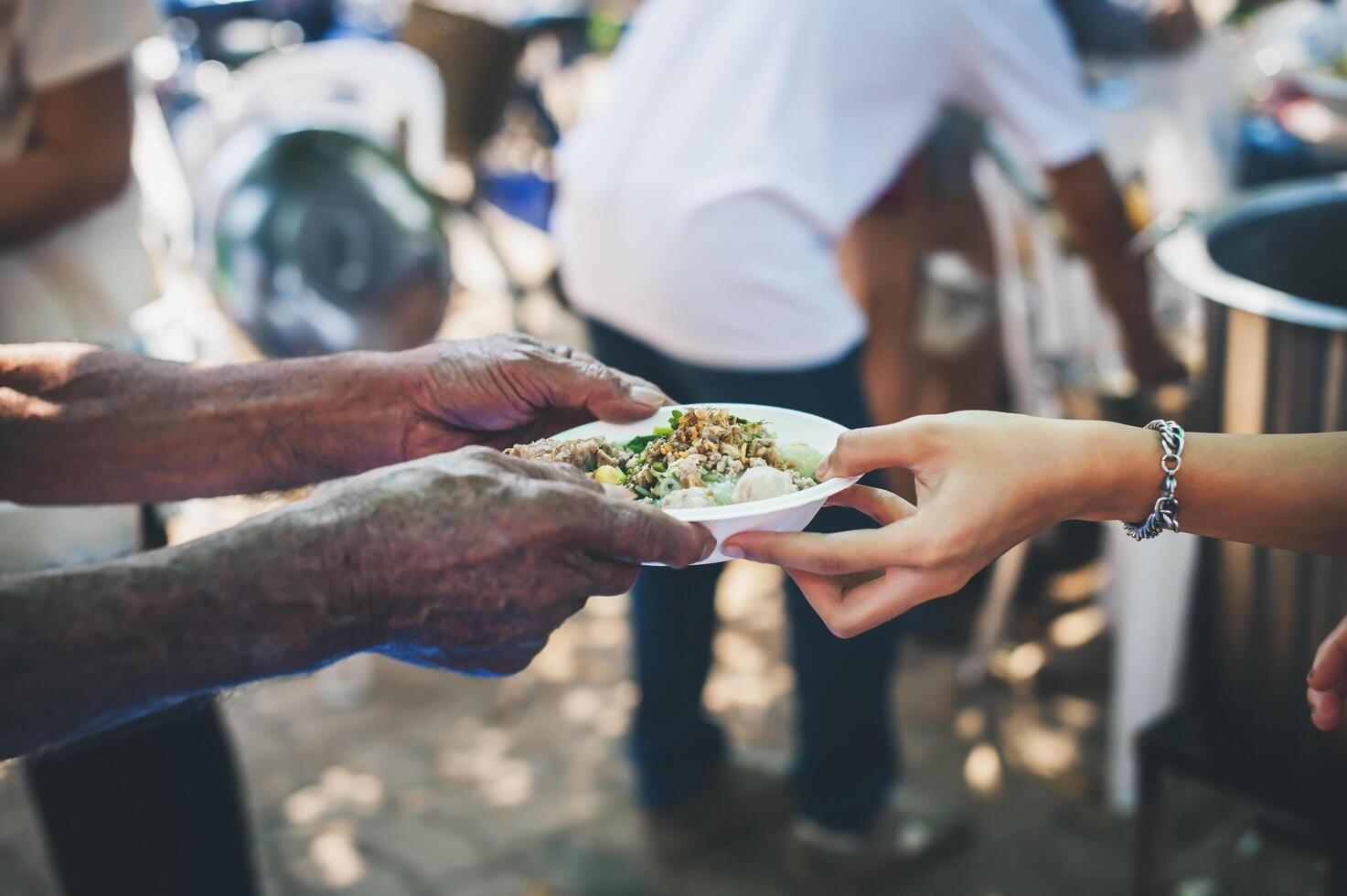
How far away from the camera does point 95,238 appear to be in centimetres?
208

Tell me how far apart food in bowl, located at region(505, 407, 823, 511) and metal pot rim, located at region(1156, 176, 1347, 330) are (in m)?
0.92

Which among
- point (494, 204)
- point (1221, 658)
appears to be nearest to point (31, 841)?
point (1221, 658)

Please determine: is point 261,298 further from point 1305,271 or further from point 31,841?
point 1305,271

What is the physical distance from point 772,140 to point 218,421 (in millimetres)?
1182

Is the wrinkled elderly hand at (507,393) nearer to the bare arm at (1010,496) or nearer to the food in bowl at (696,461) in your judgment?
the food in bowl at (696,461)

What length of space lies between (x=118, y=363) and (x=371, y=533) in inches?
30.6

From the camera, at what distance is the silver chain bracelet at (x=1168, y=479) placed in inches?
51.3

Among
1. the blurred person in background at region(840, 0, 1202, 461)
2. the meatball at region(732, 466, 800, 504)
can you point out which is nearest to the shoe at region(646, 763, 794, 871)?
the blurred person in background at region(840, 0, 1202, 461)

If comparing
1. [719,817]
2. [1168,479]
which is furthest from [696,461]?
[719,817]

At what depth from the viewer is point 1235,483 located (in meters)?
1.33

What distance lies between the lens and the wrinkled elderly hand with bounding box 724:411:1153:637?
1.20m

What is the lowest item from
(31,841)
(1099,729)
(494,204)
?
(1099,729)

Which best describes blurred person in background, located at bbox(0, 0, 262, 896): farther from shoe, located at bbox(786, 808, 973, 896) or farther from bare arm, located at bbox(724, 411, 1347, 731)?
shoe, located at bbox(786, 808, 973, 896)

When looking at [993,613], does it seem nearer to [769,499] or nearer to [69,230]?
[769,499]
